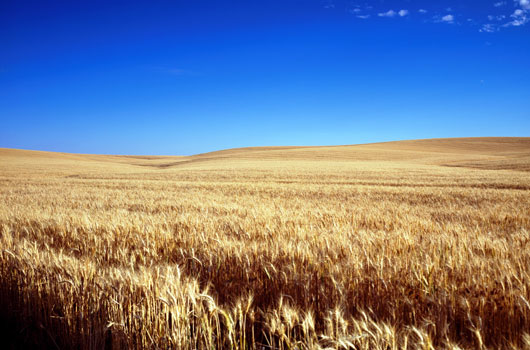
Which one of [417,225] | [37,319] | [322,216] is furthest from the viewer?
[322,216]

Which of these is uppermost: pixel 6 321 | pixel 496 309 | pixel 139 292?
pixel 139 292

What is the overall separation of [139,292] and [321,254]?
1.82 metres

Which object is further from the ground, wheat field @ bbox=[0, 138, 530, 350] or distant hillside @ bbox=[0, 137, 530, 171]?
distant hillside @ bbox=[0, 137, 530, 171]

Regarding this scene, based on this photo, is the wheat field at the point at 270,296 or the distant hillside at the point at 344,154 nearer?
the wheat field at the point at 270,296

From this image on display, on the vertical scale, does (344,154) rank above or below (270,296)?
above

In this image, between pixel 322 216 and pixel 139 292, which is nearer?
pixel 139 292

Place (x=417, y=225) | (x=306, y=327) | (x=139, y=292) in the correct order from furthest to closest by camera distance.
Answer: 1. (x=417, y=225)
2. (x=139, y=292)
3. (x=306, y=327)

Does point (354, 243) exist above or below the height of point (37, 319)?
above

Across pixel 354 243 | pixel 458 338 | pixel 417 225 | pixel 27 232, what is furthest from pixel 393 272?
pixel 27 232

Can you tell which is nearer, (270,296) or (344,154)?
(270,296)

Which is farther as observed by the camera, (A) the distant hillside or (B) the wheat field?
(A) the distant hillside

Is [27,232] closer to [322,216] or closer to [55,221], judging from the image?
[55,221]

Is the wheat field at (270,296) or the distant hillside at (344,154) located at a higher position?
the distant hillside at (344,154)

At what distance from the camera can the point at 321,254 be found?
2.93 meters
